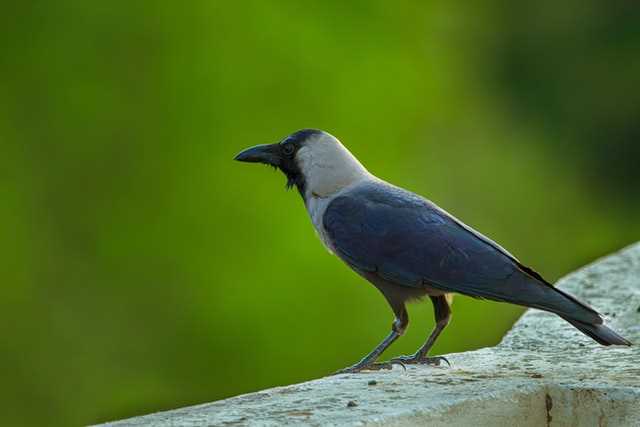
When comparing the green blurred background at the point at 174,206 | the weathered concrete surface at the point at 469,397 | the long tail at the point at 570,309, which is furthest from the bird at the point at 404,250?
the green blurred background at the point at 174,206

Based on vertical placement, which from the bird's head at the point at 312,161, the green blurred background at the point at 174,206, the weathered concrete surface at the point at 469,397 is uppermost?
the green blurred background at the point at 174,206

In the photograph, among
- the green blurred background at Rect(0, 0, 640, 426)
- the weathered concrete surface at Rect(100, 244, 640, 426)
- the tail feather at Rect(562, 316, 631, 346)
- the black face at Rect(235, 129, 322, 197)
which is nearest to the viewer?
the weathered concrete surface at Rect(100, 244, 640, 426)

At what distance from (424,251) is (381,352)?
1.18ft

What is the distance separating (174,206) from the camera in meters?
9.52

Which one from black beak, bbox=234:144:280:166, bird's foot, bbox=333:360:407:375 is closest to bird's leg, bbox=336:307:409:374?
bird's foot, bbox=333:360:407:375

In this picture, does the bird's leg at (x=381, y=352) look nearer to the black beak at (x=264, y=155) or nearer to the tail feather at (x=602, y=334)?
the tail feather at (x=602, y=334)

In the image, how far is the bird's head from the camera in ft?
16.7

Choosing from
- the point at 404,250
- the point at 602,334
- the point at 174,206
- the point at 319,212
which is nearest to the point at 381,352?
the point at 404,250

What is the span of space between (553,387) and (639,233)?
33.7 ft

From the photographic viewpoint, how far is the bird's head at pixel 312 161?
16.7 ft

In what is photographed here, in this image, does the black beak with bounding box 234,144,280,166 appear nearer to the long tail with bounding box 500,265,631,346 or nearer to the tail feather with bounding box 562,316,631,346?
the long tail with bounding box 500,265,631,346

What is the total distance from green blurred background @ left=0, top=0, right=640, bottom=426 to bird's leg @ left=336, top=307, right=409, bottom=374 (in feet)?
14.5

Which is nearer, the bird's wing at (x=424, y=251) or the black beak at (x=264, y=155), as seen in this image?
the bird's wing at (x=424, y=251)

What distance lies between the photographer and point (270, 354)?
30.7 feet
